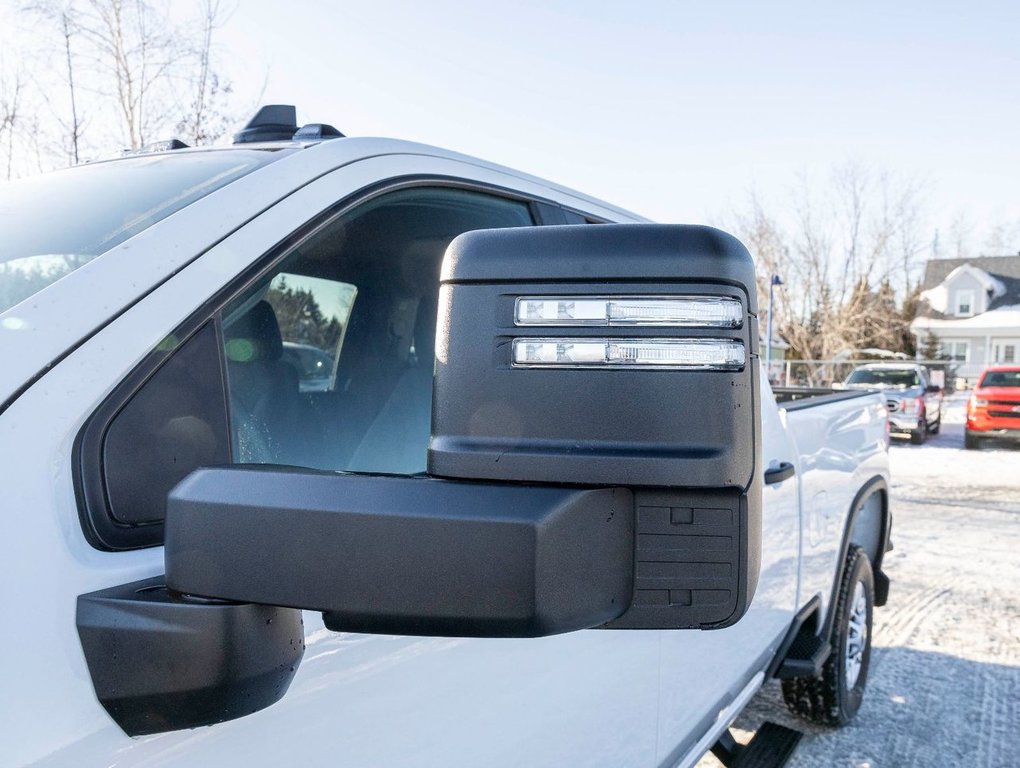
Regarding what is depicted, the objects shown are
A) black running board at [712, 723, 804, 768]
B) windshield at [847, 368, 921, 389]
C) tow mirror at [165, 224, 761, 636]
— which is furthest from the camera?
windshield at [847, 368, 921, 389]

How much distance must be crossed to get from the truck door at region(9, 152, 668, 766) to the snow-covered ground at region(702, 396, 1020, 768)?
6.94ft

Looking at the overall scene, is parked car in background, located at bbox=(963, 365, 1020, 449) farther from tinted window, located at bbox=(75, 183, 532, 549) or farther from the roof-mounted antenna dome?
the roof-mounted antenna dome

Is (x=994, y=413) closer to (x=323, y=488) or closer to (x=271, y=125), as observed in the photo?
(x=271, y=125)

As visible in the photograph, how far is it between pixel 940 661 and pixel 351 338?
13.1 ft

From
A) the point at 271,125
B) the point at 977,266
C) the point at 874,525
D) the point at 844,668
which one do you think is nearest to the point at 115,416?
the point at 271,125

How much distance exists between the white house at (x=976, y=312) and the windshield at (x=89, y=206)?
51.9m

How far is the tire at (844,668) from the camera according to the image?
352 centimetres

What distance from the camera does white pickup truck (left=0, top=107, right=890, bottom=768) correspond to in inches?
34.6

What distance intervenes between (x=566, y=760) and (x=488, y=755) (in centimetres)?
26

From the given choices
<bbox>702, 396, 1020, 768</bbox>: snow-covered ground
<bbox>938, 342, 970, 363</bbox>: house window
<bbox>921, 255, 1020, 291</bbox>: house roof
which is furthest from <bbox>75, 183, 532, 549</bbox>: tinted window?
<bbox>921, 255, 1020, 291</bbox>: house roof

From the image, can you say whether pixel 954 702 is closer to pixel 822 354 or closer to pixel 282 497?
pixel 282 497

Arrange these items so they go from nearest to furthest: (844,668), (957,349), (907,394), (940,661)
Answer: (844,668) < (940,661) < (907,394) < (957,349)

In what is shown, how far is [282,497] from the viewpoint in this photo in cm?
89

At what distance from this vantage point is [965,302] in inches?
2019
